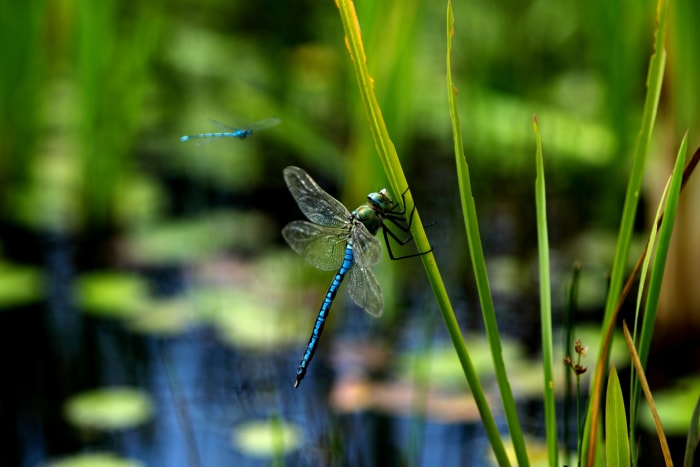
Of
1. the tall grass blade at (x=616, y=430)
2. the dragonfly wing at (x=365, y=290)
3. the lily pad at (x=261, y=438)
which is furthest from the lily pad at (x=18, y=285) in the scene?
the tall grass blade at (x=616, y=430)

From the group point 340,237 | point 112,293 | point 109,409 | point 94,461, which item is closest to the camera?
point 340,237

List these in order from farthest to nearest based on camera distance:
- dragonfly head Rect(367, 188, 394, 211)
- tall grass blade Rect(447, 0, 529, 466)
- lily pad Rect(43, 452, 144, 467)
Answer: lily pad Rect(43, 452, 144, 467) → dragonfly head Rect(367, 188, 394, 211) → tall grass blade Rect(447, 0, 529, 466)

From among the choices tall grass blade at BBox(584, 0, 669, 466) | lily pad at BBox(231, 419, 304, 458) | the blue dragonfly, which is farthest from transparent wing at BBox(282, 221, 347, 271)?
tall grass blade at BBox(584, 0, 669, 466)

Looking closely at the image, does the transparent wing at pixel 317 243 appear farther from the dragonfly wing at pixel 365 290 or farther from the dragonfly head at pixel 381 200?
the dragonfly head at pixel 381 200

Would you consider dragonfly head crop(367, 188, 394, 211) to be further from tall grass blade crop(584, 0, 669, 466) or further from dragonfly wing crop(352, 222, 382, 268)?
tall grass blade crop(584, 0, 669, 466)

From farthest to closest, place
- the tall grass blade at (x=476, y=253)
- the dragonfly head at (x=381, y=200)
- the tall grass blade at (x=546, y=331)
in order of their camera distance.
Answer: the dragonfly head at (x=381, y=200) < the tall grass blade at (x=546, y=331) < the tall grass blade at (x=476, y=253)

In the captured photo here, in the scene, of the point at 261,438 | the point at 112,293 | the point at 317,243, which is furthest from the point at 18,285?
the point at 317,243

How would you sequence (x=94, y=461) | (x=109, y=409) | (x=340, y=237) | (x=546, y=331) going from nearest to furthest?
(x=546, y=331) < (x=340, y=237) < (x=94, y=461) < (x=109, y=409)

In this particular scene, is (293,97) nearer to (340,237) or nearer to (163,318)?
(163,318)
